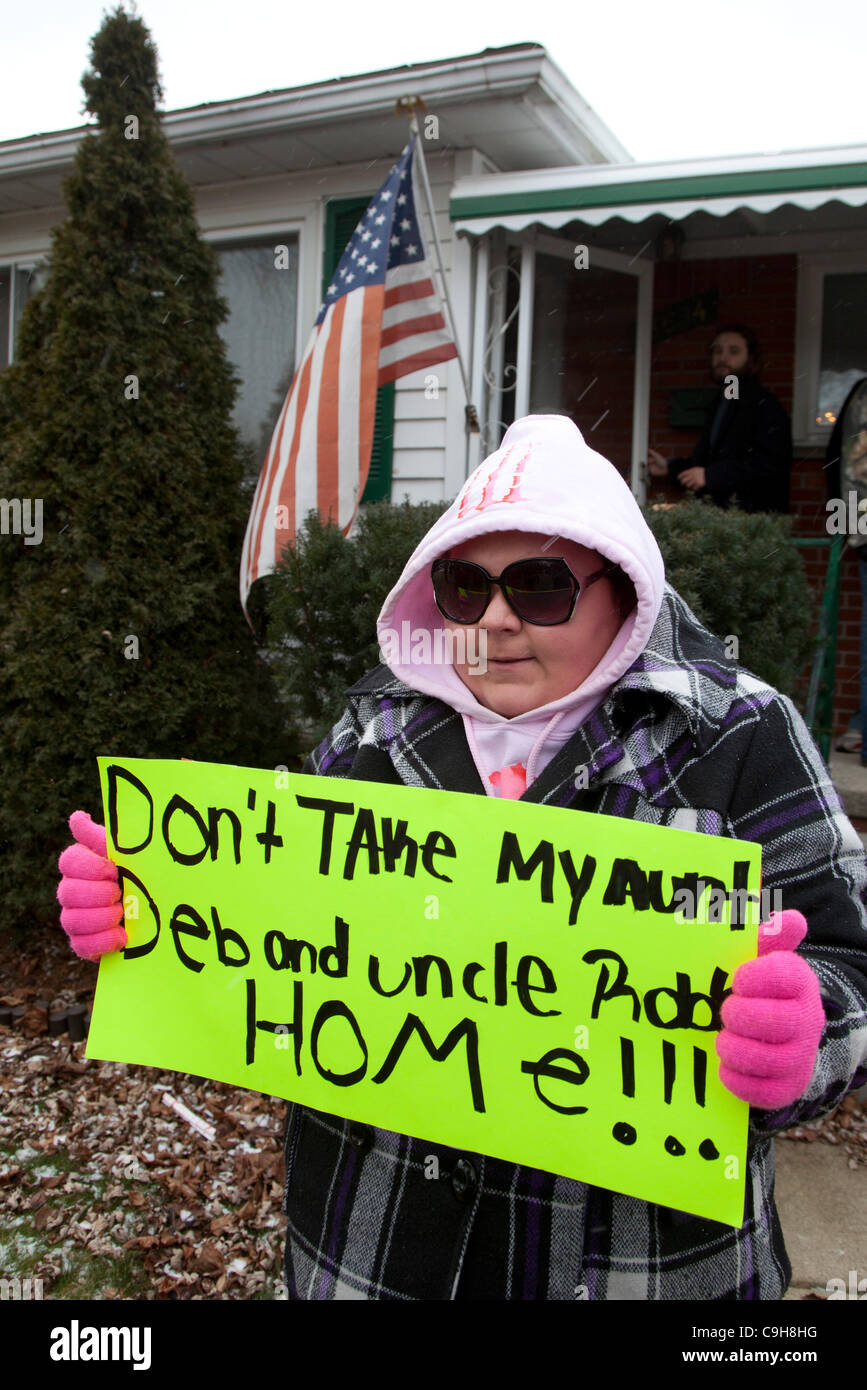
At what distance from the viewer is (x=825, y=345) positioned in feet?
20.7

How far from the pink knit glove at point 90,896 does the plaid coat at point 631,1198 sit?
0.44m

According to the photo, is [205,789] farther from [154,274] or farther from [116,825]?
[154,274]

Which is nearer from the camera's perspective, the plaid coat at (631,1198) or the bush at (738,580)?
the plaid coat at (631,1198)

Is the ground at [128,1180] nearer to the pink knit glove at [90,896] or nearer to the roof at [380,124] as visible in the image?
the pink knit glove at [90,896]

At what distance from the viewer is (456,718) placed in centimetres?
148

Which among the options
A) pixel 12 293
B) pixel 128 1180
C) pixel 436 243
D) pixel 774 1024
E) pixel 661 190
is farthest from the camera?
pixel 12 293

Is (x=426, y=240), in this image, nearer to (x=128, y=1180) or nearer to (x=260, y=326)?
(x=260, y=326)

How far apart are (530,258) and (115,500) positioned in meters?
3.23

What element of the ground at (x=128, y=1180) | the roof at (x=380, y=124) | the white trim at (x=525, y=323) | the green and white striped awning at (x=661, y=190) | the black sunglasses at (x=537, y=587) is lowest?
the ground at (x=128, y=1180)

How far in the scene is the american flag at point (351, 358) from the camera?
14.4 ft

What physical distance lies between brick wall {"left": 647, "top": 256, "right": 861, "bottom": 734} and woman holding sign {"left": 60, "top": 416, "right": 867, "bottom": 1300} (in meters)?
5.16

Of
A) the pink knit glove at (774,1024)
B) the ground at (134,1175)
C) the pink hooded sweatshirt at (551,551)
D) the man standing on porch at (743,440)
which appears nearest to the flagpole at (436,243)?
the man standing on porch at (743,440)

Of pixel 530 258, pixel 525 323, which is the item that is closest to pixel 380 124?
pixel 530 258
